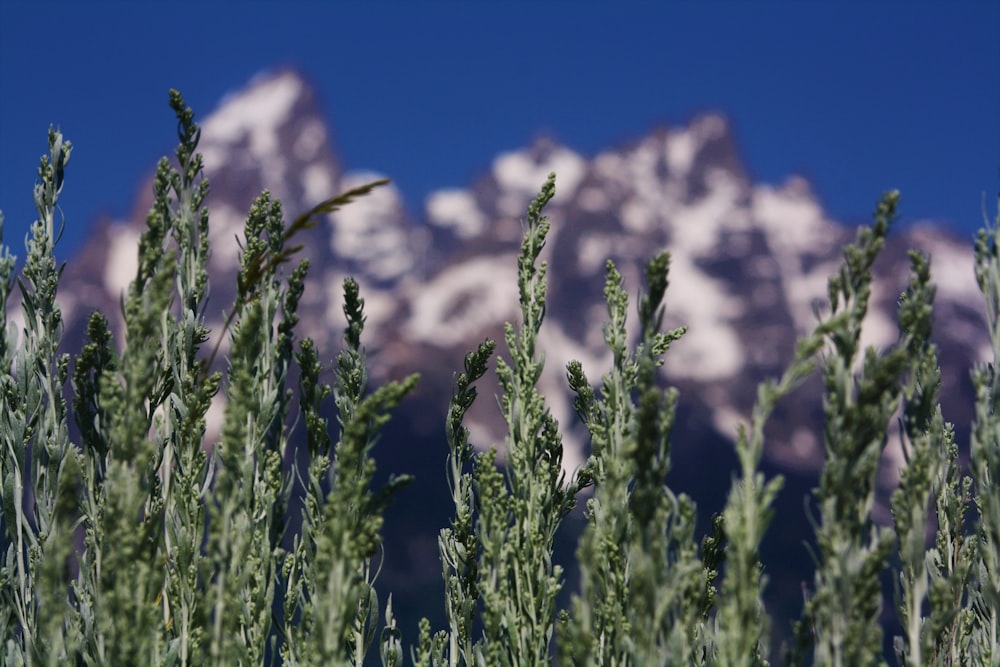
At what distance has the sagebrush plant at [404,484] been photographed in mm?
3367

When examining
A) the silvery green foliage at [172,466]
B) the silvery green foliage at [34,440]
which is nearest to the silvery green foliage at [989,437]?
the silvery green foliage at [172,466]

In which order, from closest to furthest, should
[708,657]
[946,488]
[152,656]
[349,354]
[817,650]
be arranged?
1. [817,650]
2. [152,656]
3. [708,657]
4. [349,354]
5. [946,488]

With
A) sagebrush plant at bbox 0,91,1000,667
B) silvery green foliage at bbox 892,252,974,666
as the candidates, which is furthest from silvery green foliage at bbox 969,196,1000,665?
silvery green foliage at bbox 892,252,974,666

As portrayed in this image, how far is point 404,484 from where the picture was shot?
3510mm

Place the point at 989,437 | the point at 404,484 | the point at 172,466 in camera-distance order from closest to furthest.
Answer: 1. the point at 404,484
2. the point at 989,437
3. the point at 172,466

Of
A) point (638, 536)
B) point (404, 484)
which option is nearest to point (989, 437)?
point (638, 536)

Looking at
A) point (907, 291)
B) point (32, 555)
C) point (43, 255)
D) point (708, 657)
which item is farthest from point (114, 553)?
point (907, 291)

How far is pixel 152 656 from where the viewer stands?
4066 mm

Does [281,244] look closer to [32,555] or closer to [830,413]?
[32,555]

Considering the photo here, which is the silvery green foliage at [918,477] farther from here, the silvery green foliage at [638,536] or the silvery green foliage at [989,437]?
the silvery green foliage at [638,536]

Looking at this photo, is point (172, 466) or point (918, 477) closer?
point (918, 477)

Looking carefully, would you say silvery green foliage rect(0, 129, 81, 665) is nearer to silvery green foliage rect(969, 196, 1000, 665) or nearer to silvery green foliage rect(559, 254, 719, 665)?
silvery green foliage rect(559, 254, 719, 665)

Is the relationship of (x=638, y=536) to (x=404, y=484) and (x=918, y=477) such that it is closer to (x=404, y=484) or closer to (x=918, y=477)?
(x=404, y=484)

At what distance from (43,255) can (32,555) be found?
1.69 metres
